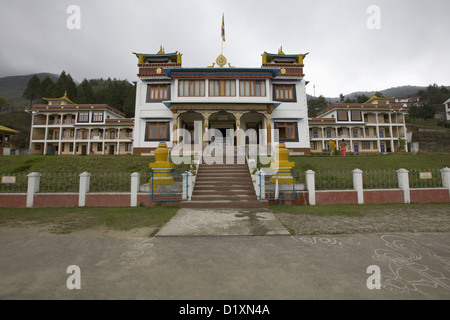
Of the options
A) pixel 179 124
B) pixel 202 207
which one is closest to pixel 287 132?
pixel 179 124

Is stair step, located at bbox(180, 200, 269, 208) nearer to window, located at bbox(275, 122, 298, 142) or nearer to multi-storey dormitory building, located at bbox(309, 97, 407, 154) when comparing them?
window, located at bbox(275, 122, 298, 142)

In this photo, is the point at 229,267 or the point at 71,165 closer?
the point at 229,267

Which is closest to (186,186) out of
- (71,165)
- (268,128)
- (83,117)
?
(71,165)

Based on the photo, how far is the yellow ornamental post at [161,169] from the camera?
928cm

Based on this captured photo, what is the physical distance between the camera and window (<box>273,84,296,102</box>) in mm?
21000

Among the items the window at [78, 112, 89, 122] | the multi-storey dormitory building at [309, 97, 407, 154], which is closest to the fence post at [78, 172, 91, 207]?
the multi-storey dormitory building at [309, 97, 407, 154]

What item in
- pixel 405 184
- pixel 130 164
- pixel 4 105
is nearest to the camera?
pixel 405 184

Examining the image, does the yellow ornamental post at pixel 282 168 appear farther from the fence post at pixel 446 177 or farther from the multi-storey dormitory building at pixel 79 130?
the multi-storey dormitory building at pixel 79 130

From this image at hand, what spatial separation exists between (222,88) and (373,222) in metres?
16.7

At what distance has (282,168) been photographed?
9.76 meters

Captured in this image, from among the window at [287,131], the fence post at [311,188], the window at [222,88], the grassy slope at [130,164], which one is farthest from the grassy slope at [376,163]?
the window at [222,88]

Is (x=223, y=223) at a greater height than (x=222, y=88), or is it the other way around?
(x=222, y=88)

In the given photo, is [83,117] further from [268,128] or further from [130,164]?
[268,128]
